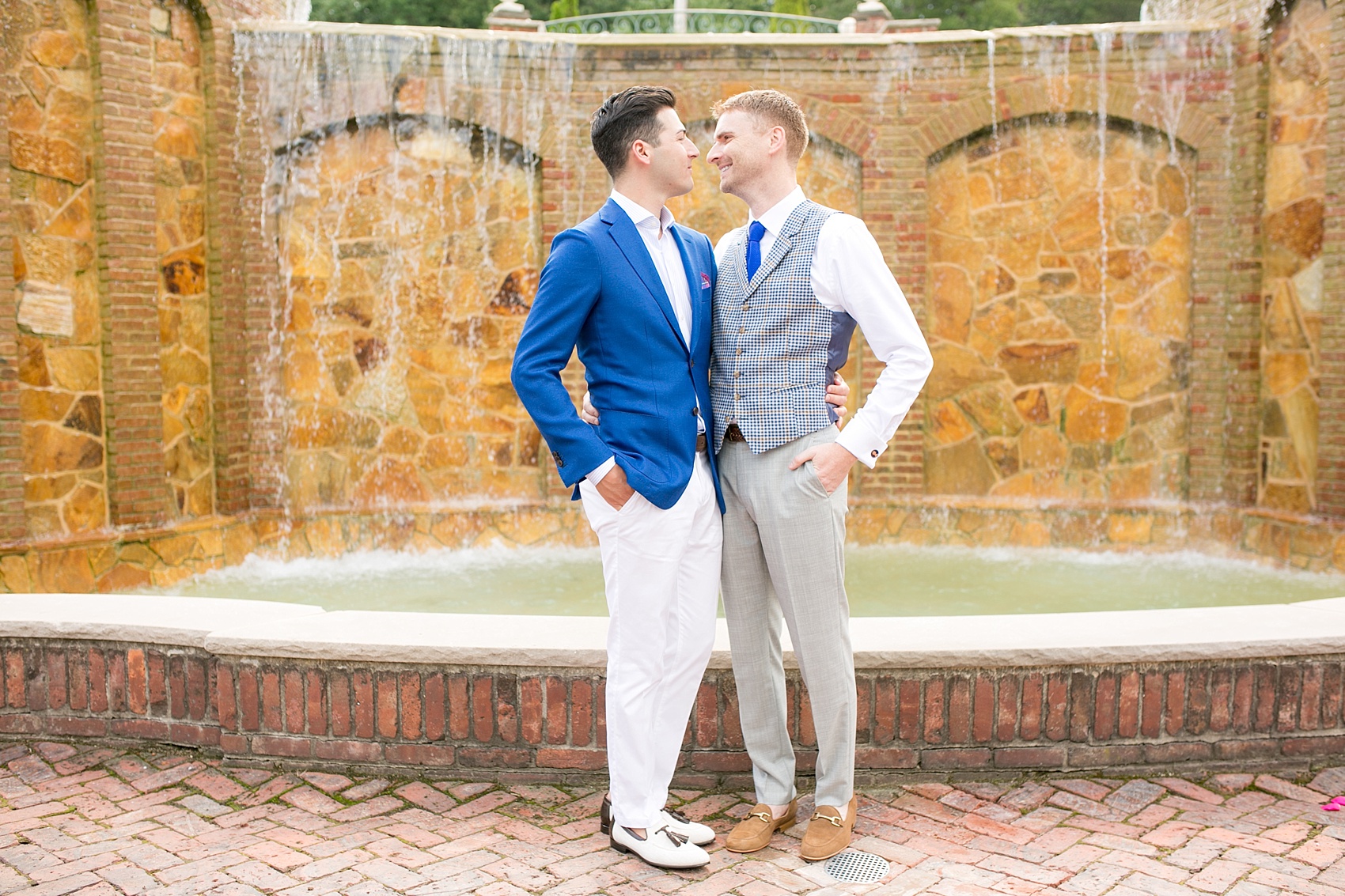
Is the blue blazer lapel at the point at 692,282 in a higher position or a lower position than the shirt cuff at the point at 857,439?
higher

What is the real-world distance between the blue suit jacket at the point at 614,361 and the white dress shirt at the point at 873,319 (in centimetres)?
40

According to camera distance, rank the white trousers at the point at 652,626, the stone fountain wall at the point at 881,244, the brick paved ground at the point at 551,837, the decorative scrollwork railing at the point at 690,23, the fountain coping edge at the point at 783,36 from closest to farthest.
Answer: the brick paved ground at the point at 551,837 → the white trousers at the point at 652,626 → the stone fountain wall at the point at 881,244 → the fountain coping edge at the point at 783,36 → the decorative scrollwork railing at the point at 690,23

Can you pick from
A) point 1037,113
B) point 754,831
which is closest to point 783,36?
point 1037,113

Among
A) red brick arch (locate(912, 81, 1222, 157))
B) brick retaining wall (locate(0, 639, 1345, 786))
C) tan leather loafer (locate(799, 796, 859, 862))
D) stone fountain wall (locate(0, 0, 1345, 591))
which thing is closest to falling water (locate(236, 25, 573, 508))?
stone fountain wall (locate(0, 0, 1345, 591))

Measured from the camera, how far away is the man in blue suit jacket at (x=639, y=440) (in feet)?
8.95

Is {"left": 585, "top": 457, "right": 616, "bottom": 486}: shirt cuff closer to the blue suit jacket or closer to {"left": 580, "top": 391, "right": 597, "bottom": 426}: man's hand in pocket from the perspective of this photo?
the blue suit jacket

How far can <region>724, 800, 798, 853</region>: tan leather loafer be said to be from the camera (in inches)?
112

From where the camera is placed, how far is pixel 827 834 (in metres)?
2.83

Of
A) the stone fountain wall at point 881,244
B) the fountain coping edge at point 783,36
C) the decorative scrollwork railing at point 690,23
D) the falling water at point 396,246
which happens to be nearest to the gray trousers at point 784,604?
the stone fountain wall at point 881,244

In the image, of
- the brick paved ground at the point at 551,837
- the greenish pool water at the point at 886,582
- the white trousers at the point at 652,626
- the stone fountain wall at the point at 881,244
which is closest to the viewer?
the brick paved ground at the point at 551,837

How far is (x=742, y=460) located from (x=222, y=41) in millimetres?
6110

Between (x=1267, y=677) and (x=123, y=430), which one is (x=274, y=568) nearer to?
(x=123, y=430)

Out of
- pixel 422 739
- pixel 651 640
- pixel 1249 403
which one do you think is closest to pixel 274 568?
pixel 422 739

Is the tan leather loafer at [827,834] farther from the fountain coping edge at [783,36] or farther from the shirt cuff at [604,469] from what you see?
the fountain coping edge at [783,36]
